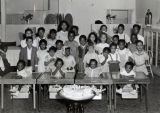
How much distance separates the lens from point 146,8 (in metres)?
11.7

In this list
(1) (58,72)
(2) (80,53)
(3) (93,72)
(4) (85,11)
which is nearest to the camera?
(1) (58,72)

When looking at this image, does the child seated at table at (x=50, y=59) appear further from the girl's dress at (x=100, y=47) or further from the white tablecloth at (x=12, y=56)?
the white tablecloth at (x=12, y=56)

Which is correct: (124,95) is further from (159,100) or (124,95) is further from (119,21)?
(119,21)

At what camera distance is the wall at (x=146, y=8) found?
10295mm

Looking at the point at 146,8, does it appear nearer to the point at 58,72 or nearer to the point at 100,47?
the point at 100,47

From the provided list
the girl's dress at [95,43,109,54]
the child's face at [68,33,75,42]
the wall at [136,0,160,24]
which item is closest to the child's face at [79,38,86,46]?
the child's face at [68,33,75,42]

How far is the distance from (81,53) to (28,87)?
5.10ft

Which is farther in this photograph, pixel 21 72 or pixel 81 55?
Result: pixel 81 55

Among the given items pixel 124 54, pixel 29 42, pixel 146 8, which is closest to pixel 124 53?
pixel 124 54

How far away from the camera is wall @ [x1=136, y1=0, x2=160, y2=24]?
10.3 meters

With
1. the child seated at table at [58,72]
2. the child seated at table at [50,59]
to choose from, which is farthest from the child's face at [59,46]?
the child seated at table at [58,72]

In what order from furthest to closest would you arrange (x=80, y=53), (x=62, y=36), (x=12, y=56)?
(x=12, y=56)
(x=62, y=36)
(x=80, y=53)

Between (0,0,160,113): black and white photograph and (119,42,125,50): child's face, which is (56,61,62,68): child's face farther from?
(119,42,125,50): child's face

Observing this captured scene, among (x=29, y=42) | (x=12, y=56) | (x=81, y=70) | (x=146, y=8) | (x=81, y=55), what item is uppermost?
(x=146, y=8)
